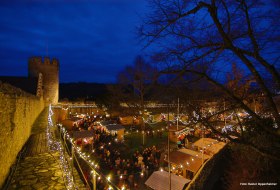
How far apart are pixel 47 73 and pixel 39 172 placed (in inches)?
1105

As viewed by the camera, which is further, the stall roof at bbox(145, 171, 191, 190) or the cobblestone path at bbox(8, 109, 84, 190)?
the stall roof at bbox(145, 171, 191, 190)

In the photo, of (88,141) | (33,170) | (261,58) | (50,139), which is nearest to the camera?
(261,58)

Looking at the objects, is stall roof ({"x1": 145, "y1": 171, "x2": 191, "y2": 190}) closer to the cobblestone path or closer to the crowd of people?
the crowd of people

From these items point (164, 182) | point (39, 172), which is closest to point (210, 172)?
point (164, 182)

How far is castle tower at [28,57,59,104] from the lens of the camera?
28.5 metres

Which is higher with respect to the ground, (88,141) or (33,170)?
(33,170)

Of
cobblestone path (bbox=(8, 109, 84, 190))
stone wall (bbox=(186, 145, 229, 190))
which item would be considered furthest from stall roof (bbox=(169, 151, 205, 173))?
cobblestone path (bbox=(8, 109, 84, 190))

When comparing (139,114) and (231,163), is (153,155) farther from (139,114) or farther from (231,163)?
(139,114)

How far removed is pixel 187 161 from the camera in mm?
9648

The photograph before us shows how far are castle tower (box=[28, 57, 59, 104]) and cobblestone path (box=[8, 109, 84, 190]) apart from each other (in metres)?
25.1

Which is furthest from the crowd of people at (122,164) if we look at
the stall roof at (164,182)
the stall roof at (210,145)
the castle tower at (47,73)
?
the castle tower at (47,73)

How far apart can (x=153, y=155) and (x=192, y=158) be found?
3006mm

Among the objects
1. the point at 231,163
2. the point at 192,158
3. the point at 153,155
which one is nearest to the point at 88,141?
the point at 153,155

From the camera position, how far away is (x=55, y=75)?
29.9 meters
